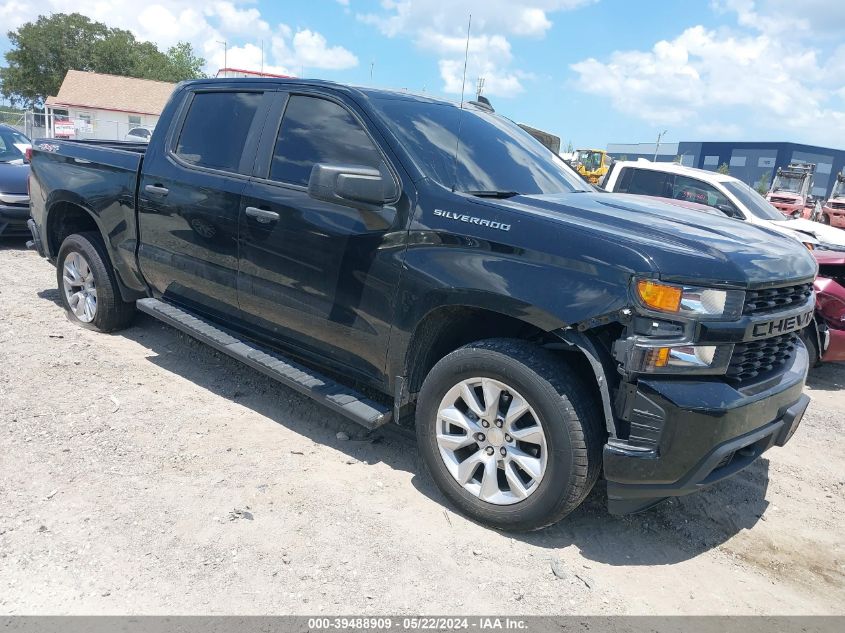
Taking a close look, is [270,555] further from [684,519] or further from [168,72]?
[168,72]

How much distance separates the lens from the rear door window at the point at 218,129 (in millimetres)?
4121

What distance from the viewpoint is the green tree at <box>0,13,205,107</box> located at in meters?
60.7

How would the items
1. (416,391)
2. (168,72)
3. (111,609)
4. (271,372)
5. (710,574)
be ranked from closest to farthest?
1. (111,609)
2. (710,574)
3. (416,391)
4. (271,372)
5. (168,72)

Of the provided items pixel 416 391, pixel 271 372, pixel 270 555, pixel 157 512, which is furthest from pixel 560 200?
pixel 157 512

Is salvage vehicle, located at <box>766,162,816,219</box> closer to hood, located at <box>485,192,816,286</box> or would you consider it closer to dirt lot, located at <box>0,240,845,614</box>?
dirt lot, located at <box>0,240,845,614</box>

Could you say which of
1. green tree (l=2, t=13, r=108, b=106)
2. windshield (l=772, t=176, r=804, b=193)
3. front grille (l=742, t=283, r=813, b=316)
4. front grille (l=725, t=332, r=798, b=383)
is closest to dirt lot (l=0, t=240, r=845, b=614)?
front grille (l=725, t=332, r=798, b=383)

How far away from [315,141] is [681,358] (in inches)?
91.4

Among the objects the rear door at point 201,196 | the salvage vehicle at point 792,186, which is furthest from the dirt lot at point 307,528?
the salvage vehicle at point 792,186

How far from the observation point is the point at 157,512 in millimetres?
3096

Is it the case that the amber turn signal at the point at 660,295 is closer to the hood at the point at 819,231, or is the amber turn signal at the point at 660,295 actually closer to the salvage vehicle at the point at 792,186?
the hood at the point at 819,231

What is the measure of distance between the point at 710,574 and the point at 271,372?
2.48 meters

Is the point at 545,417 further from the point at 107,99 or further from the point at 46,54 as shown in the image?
the point at 46,54

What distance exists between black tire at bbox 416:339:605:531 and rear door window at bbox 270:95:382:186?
3.88 ft

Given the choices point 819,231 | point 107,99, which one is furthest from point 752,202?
point 107,99
